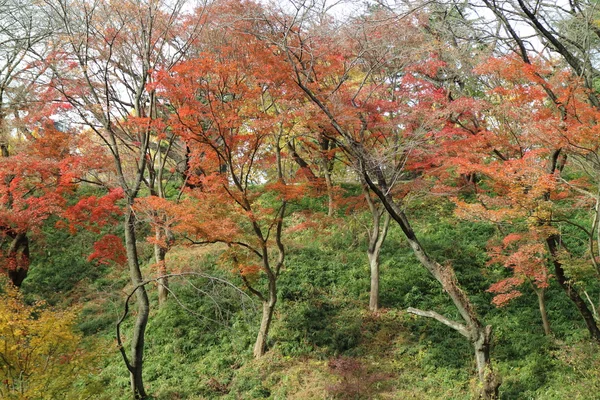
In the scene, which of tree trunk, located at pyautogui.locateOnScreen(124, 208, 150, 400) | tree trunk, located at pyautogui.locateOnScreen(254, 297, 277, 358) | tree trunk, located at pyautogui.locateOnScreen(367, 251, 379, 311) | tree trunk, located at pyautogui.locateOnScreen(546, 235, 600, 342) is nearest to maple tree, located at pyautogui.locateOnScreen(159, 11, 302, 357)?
tree trunk, located at pyautogui.locateOnScreen(254, 297, 277, 358)

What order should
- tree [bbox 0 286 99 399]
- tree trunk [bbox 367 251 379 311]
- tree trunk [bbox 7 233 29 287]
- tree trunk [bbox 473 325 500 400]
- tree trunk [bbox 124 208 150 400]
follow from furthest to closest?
tree trunk [bbox 7 233 29 287] → tree trunk [bbox 367 251 379 311] → tree trunk [bbox 124 208 150 400] → tree trunk [bbox 473 325 500 400] → tree [bbox 0 286 99 399]

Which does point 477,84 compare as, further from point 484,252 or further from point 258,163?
point 258,163

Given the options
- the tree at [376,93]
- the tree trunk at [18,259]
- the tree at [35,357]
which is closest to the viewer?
the tree at [35,357]

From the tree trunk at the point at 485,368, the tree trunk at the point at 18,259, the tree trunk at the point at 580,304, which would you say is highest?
the tree trunk at the point at 18,259

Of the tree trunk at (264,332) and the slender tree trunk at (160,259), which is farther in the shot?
the slender tree trunk at (160,259)

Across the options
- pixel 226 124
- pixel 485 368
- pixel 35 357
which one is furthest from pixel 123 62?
pixel 485 368

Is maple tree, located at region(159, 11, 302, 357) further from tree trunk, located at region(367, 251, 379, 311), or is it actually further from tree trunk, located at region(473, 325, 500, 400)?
tree trunk, located at region(473, 325, 500, 400)

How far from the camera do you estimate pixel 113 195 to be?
15938 mm

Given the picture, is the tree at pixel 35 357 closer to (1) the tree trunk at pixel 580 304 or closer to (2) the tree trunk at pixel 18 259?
(2) the tree trunk at pixel 18 259

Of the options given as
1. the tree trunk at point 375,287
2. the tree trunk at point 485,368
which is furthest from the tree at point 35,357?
the tree trunk at point 375,287

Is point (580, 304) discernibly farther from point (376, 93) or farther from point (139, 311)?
point (139, 311)

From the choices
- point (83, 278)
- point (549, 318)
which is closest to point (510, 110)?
point (549, 318)

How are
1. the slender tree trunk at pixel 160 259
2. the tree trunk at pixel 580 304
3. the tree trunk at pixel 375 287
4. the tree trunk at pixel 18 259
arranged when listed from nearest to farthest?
the tree trunk at pixel 580 304, the tree trunk at pixel 375 287, the slender tree trunk at pixel 160 259, the tree trunk at pixel 18 259

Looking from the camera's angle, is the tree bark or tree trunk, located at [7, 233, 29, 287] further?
tree trunk, located at [7, 233, 29, 287]
